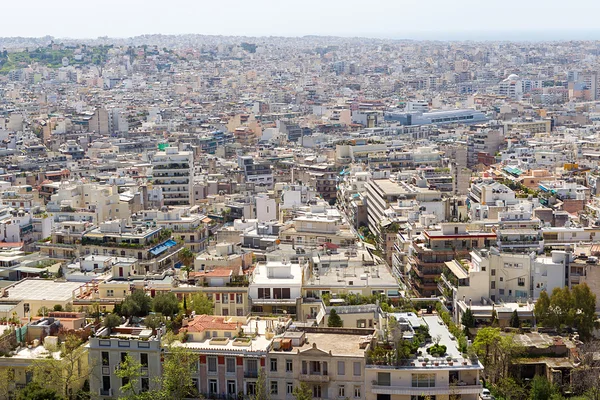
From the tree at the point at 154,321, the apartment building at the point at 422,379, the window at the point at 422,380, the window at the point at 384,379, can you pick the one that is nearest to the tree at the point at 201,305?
the tree at the point at 154,321

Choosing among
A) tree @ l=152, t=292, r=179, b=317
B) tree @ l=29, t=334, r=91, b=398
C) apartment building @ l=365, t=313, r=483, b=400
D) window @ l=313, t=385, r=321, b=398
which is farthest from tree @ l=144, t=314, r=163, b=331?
apartment building @ l=365, t=313, r=483, b=400

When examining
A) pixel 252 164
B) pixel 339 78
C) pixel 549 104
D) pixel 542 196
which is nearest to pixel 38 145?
pixel 252 164

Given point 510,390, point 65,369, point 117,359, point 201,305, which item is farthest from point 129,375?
point 510,390

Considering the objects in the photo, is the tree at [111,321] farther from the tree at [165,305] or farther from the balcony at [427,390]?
the balcony at [427,390]

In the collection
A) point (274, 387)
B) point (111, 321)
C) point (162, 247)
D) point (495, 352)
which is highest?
point (111, 321)

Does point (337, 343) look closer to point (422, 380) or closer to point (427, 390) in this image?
point (422, 380)

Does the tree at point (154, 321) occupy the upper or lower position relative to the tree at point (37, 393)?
upper
